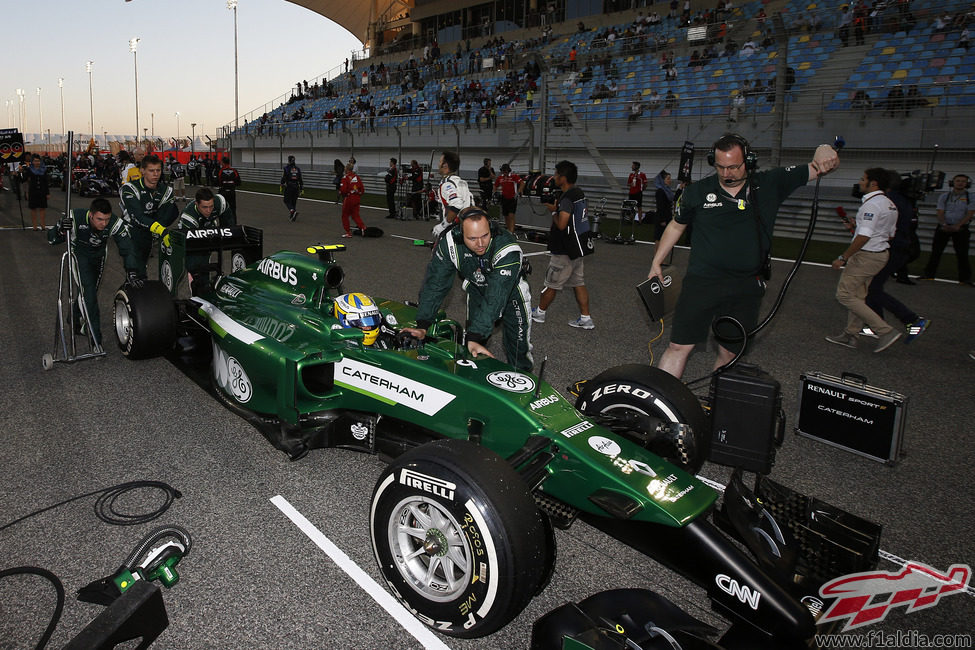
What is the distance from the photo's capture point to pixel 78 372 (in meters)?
5.69

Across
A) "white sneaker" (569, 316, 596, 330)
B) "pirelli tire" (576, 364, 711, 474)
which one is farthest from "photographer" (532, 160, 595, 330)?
"pirelli tire" (576, 364, 711, 474)

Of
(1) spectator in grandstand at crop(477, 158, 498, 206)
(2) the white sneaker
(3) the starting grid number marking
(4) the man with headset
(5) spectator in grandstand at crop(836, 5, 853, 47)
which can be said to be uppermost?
(5) spectator in grandstand at crop(836, 5, 853, 47)

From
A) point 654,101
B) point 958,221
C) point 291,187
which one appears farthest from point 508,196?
point 654,101

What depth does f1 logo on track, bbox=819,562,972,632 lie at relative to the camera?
2623 millimetres

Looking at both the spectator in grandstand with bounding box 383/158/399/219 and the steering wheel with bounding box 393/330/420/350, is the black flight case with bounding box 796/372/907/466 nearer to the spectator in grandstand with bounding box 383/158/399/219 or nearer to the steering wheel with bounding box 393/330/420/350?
the steering wheel with bounding box 393/330/420/350

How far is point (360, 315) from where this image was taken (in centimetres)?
398

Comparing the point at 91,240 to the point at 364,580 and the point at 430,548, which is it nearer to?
the point at 364,580

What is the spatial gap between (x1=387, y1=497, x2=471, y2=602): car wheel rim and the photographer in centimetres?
493

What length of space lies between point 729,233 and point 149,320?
186 inches

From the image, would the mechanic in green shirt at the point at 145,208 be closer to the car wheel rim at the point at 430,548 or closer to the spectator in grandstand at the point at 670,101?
the car wheel rim at the point at 430,548

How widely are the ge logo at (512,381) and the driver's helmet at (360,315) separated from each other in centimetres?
93

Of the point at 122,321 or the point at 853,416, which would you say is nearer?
the point at 853,416

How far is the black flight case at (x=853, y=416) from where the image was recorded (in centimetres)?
410

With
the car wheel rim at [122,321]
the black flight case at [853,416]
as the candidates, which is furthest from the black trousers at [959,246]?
the car wheel rim at [122,321]
